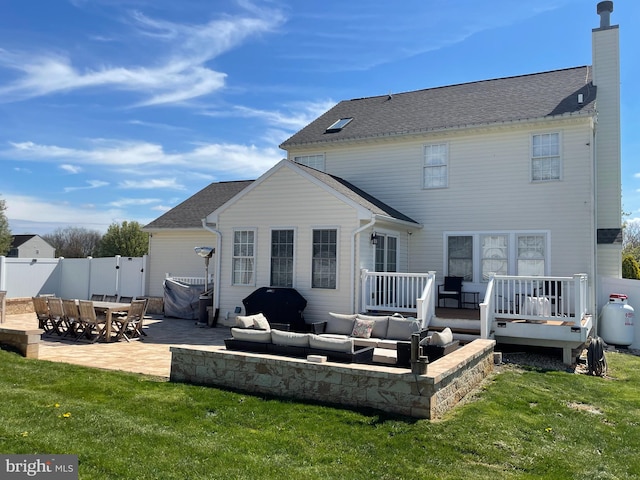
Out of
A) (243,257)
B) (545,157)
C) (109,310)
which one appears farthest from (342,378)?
(545,157)

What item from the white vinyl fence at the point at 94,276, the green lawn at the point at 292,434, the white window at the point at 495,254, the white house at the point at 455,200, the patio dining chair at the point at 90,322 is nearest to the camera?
the green lawn at the point at 292,434

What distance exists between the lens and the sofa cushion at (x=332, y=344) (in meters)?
6.77

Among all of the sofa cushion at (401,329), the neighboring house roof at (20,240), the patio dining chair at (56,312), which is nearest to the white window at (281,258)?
the sofa cushion at (401,329)

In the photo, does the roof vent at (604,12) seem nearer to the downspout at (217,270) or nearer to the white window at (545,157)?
the white window at (545,157)

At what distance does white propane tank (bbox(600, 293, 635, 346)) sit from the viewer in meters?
13.2

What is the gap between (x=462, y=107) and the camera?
1588 centimetres

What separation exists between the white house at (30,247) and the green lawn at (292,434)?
174ft

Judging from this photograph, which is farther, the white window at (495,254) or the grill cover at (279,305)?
the white window at (495,254)

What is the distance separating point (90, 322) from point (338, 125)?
35.0ft

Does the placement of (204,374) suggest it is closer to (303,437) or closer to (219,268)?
(303,437)

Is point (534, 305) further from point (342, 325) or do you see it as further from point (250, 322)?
point (250, 322)

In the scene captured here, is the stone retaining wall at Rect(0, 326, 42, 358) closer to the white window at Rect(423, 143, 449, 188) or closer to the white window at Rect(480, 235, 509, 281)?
the white window at Rect(423, 143, 449, 188)

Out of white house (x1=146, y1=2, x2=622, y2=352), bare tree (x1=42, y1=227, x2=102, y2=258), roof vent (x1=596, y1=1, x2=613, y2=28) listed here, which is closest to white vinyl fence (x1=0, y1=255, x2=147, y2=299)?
white house (x1=146, y1=2, x2=622, y2=352)

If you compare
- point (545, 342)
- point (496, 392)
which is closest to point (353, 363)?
point (496, 392)
